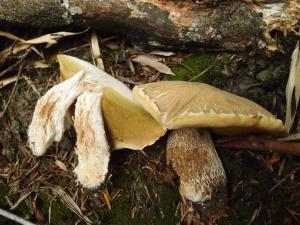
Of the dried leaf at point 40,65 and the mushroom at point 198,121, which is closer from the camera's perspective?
the mushroom at point 198,121

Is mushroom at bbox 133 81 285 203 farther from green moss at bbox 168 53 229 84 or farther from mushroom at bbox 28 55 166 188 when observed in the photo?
green moss at bbox 168 53 229 84

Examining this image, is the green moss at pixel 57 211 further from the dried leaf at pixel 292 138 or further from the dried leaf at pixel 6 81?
the dried leaf at pixel 292 138

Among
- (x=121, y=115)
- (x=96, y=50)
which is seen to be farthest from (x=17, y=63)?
(x=121, y=115)

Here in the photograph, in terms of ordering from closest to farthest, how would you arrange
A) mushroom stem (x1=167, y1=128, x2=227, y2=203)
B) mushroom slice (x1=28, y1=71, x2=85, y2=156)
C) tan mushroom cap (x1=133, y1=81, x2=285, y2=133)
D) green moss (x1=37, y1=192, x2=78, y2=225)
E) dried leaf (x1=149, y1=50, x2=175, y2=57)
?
tan mushroom cap (x1=133, y1=81, x2=285, y2=133) → mushroom stem (x1=167, y1=128, x2=227, y2=203) → mushroom slice (x1=28, y1=71, x2=85, y2=156) → green moss (x1=37, y1=192, x2=78, y2=225) → dried leaf (x1=149, y1=50, x2=175, y2=57)

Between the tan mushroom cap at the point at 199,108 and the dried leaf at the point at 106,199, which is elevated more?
the tan mushroom cap at the point at 199,108

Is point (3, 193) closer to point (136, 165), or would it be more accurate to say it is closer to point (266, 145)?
point (136, 165)

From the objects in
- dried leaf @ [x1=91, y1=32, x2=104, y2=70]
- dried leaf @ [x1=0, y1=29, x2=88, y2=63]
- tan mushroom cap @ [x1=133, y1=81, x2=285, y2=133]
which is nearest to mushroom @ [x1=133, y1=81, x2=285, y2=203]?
tan mushroom cap @ [x1=133, y1=81, x2=285, y2=133]

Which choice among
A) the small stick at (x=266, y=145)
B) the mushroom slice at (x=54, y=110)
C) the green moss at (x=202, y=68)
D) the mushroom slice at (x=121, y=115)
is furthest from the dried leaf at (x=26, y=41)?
the small stick at (x=266, y=145)
